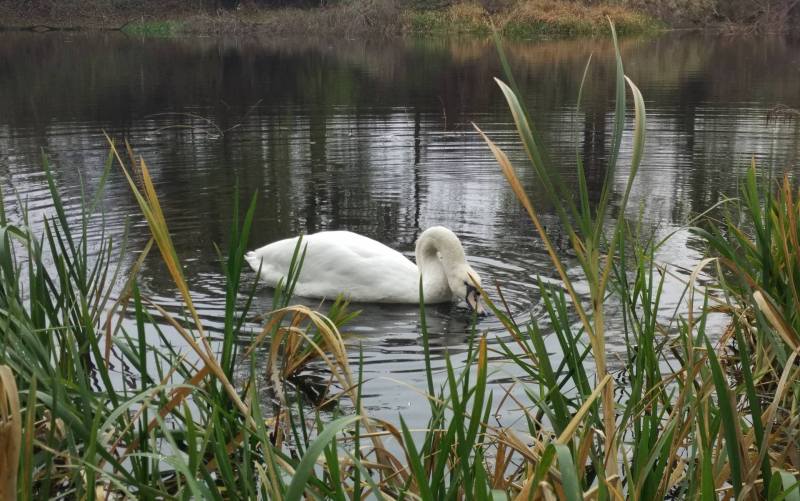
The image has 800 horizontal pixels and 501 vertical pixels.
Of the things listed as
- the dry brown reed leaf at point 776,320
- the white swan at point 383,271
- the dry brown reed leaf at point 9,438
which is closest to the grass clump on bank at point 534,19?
the white swan at point 383,271

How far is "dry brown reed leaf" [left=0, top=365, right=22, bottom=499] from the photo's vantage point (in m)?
2.29

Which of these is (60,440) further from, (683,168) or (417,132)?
(417,132)

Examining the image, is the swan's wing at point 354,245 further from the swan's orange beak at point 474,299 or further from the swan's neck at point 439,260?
the swan's orange beak at point 474,299

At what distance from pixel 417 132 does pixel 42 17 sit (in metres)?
39.2

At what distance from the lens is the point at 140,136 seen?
1550cm

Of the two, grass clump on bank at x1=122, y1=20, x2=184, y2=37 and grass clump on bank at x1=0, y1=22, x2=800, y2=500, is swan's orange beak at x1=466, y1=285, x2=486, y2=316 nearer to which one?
grass clump on bank at x1=0, y1=22, x2=800, y2=500

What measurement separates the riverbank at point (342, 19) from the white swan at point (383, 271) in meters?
30.7

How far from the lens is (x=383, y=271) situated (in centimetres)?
677

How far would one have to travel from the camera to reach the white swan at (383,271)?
6.65 meters

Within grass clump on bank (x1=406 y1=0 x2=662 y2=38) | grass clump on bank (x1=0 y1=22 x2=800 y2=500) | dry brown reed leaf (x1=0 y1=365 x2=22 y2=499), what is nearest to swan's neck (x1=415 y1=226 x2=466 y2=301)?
grass clump on bank (x1=0 y1=22 x2=800 y2=500)

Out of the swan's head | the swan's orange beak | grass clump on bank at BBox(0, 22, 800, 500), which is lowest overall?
the swan's orange beak

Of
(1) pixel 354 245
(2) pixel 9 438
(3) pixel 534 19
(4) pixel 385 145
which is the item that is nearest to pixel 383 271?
(1) pixel 354 245

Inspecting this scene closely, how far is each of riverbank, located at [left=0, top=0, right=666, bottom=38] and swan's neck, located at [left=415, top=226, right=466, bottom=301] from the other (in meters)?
30.8

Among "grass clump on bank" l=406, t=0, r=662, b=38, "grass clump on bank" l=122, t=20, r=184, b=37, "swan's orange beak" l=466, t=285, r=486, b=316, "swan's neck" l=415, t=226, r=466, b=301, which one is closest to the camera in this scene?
"swan's orange beak" l=466, t=285, r=486, b=316
